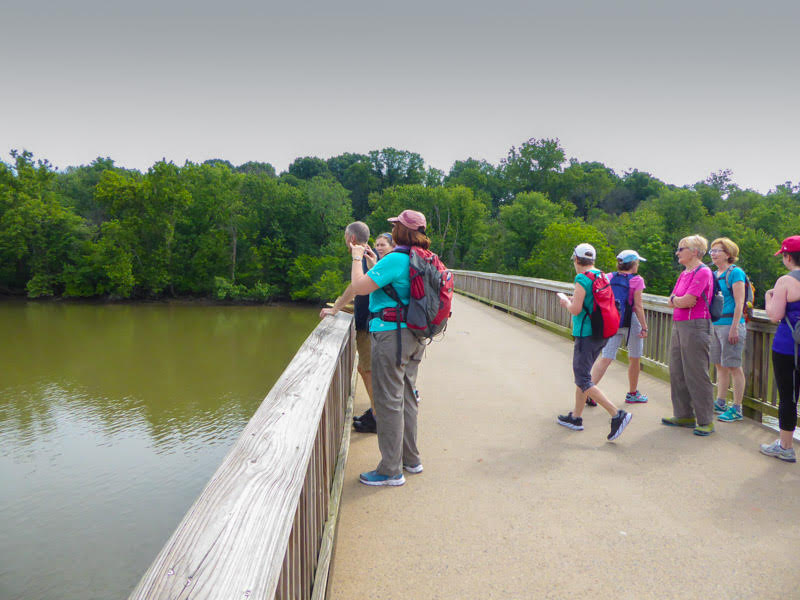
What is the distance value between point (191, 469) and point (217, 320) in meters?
31.9

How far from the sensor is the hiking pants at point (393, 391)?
140 inches

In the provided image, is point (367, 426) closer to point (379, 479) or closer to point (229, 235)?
point (379, 479)

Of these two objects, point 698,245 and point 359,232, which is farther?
point 698,245

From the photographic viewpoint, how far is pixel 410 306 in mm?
3492

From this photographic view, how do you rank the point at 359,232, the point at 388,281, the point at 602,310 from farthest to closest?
the point at 602,310, the point at 359,232, the point at 388,281

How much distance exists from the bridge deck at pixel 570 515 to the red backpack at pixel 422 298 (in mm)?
1029

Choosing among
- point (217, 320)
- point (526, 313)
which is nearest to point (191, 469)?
point (526, 313)

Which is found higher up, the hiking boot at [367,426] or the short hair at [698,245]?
the short hair at [698,245]

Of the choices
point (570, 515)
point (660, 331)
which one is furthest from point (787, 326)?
point (660, 331)

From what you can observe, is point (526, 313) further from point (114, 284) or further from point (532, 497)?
point (114, 284)

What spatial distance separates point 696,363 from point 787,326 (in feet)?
2.84

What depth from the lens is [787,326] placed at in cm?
415

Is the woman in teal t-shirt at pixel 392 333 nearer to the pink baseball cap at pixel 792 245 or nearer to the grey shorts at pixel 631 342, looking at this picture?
the pink baseball cap at pixel 792 245

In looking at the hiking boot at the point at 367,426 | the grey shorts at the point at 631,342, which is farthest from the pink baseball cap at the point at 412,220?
the grey shorts at the point at 631,342
